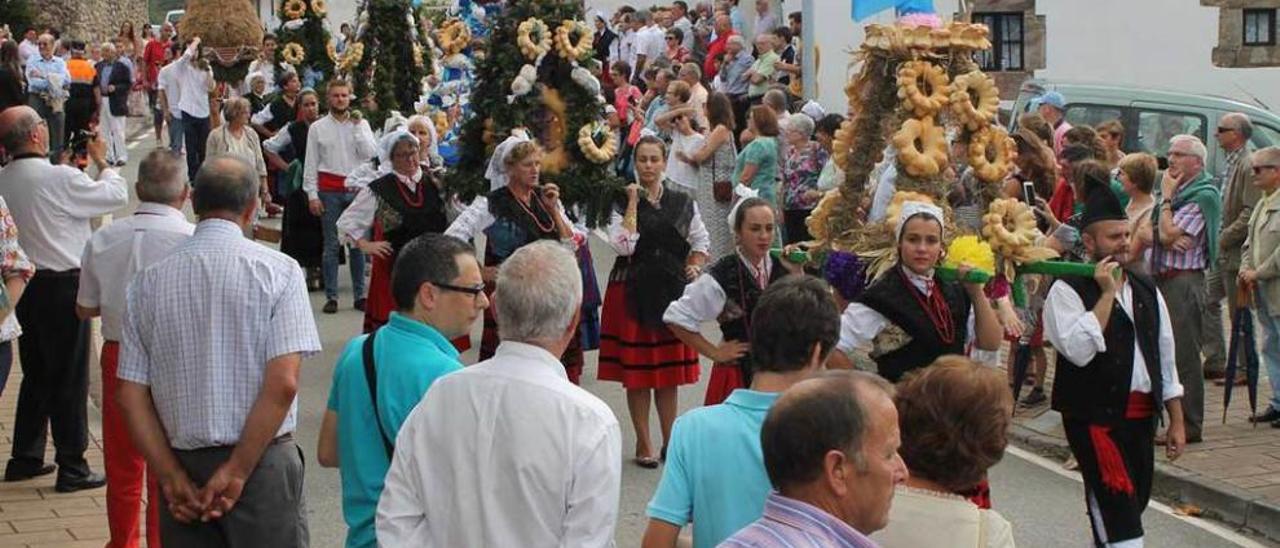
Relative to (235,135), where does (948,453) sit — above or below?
below

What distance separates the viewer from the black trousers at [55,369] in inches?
361

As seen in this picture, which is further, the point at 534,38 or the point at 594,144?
the point at 534,38

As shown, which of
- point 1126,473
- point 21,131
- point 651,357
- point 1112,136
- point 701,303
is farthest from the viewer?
point 1112,136

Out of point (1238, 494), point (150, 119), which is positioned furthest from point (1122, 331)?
point (150, 119)

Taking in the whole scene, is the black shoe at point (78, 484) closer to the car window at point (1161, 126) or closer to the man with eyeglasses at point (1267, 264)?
the man with eyeglasses at point (1267, 264)

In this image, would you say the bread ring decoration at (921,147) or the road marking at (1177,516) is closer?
A: the bread ring decoration at (921,147)

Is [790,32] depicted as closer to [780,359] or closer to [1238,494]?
[1238,494]

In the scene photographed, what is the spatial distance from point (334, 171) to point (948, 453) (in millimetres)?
12052

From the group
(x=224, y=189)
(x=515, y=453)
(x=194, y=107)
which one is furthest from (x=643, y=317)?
(x=194, y=107)

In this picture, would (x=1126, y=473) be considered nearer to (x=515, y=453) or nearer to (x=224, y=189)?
(x=515, y=453)

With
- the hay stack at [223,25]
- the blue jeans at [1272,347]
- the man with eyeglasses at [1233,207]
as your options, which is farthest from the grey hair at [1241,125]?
the hay stack at [223,25]

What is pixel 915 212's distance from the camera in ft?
24.3

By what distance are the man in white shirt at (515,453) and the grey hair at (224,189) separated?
152cm

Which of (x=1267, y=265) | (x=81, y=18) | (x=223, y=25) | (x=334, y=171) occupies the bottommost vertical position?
(x=1267, y=265)
